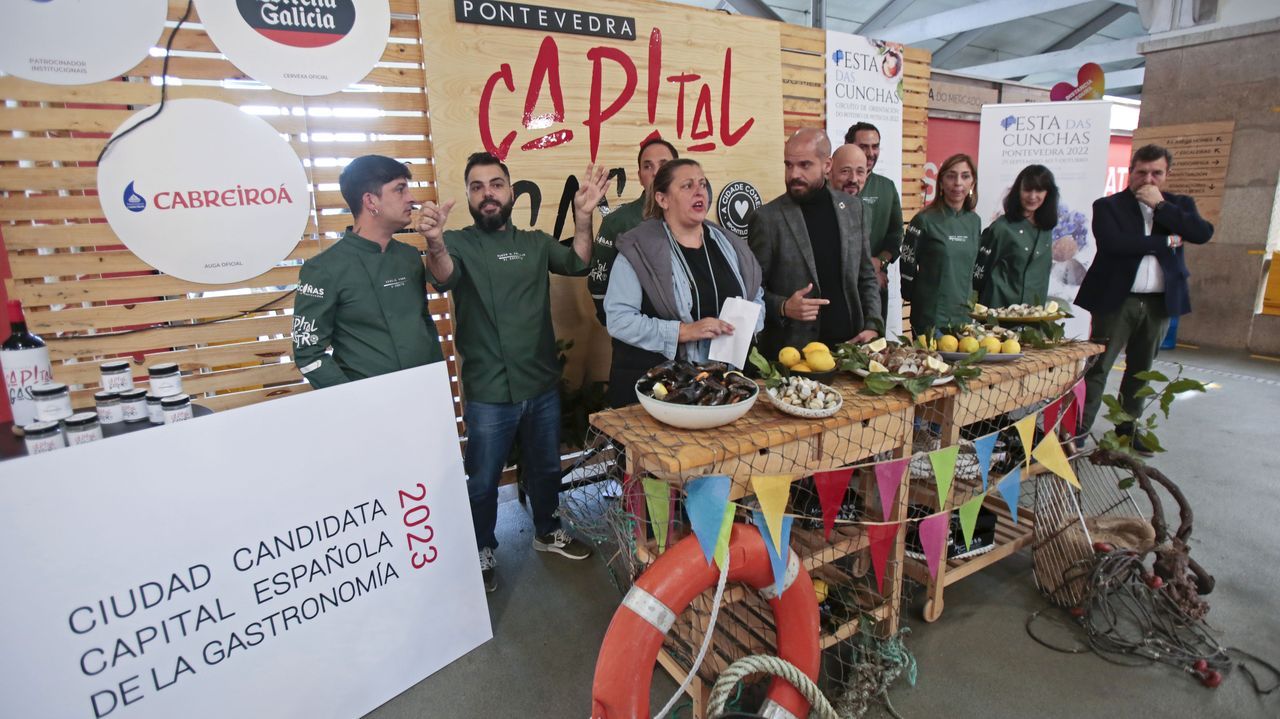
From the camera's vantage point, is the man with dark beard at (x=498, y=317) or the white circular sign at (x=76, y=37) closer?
the white circular sign at (x=76, y=37)

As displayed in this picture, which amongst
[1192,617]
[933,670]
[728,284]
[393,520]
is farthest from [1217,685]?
[393,520]

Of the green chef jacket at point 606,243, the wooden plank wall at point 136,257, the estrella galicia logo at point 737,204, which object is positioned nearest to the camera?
the wooden plank wall at point 136,257

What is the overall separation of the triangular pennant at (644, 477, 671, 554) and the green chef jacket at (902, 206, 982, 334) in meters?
2.34

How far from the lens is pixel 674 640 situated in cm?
194

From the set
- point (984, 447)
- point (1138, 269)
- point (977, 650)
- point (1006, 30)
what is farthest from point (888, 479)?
point (1006, 30)

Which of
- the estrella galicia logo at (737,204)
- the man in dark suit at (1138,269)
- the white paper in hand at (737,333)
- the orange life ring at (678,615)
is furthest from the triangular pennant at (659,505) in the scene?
the man in dark suit at (1138,269)

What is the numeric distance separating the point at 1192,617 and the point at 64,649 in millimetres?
3368

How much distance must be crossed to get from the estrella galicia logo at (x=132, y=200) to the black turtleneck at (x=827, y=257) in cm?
276

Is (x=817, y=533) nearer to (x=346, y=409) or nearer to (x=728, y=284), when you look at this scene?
(x=728, y=284)

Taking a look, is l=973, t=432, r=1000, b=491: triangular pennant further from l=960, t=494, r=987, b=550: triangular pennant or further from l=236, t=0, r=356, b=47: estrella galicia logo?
l=236, t=0, r=356, b=47: estrella galicia logo

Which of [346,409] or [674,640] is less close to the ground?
[346,409]

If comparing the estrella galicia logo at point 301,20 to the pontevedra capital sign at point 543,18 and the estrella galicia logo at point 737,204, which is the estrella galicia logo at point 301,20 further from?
the estrella galicia logo at point 737,204

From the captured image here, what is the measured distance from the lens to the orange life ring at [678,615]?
1405 mm

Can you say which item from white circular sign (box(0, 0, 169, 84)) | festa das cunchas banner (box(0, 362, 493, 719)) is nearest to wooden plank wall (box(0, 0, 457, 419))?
white circular sign (box(0, 0, 169, 84))
